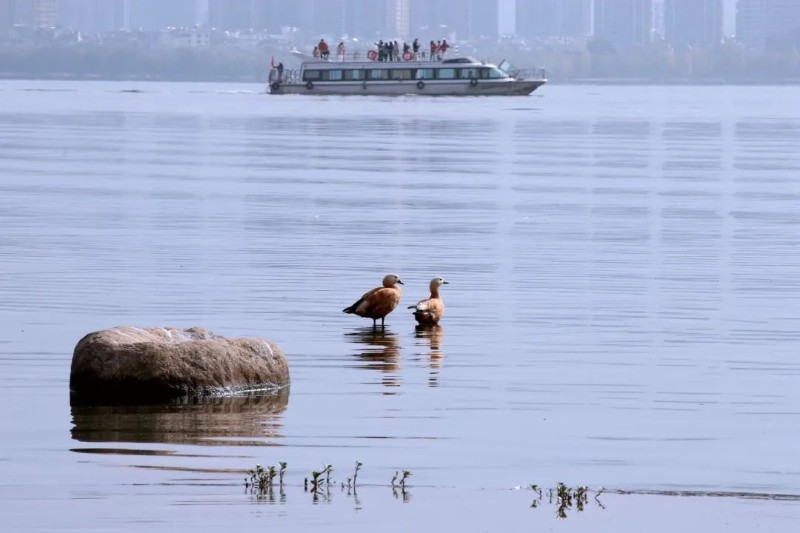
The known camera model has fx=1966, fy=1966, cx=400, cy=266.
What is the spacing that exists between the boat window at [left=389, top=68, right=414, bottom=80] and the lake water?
77.9m

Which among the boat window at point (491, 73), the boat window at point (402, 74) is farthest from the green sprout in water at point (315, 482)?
the boat window at point (491, 73)

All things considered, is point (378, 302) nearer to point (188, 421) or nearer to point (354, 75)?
point (188, 421)

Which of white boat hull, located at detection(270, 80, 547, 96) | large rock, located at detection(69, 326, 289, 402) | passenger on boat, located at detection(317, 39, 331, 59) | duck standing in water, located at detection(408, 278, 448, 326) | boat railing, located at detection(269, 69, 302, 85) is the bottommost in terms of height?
white boat hull, located at detection(270, 80, 547, 96)

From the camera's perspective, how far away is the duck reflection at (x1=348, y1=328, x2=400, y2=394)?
15398mm

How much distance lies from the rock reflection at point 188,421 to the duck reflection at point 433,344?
1667mm

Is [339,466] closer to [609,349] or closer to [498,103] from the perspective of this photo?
[609,349]

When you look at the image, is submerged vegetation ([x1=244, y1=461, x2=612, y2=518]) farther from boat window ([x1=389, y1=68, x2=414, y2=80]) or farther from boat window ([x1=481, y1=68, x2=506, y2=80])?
boat window ([x1=481, y1=68, x2=506, y2=80])

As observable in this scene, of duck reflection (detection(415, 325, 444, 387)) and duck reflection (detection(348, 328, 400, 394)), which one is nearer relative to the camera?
duck reflection (detection(415, 325, 444, 387))

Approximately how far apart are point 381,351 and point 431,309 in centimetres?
156

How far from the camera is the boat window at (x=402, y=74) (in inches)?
4751

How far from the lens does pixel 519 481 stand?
11.3 meters

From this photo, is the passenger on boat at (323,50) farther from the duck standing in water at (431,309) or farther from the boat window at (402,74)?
the duck standing in water at (431,309)

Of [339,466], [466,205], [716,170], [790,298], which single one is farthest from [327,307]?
[716,170]

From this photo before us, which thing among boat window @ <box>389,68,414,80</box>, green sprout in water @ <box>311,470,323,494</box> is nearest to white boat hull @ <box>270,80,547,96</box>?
boat window @ <box>389,68,414,80</box>
